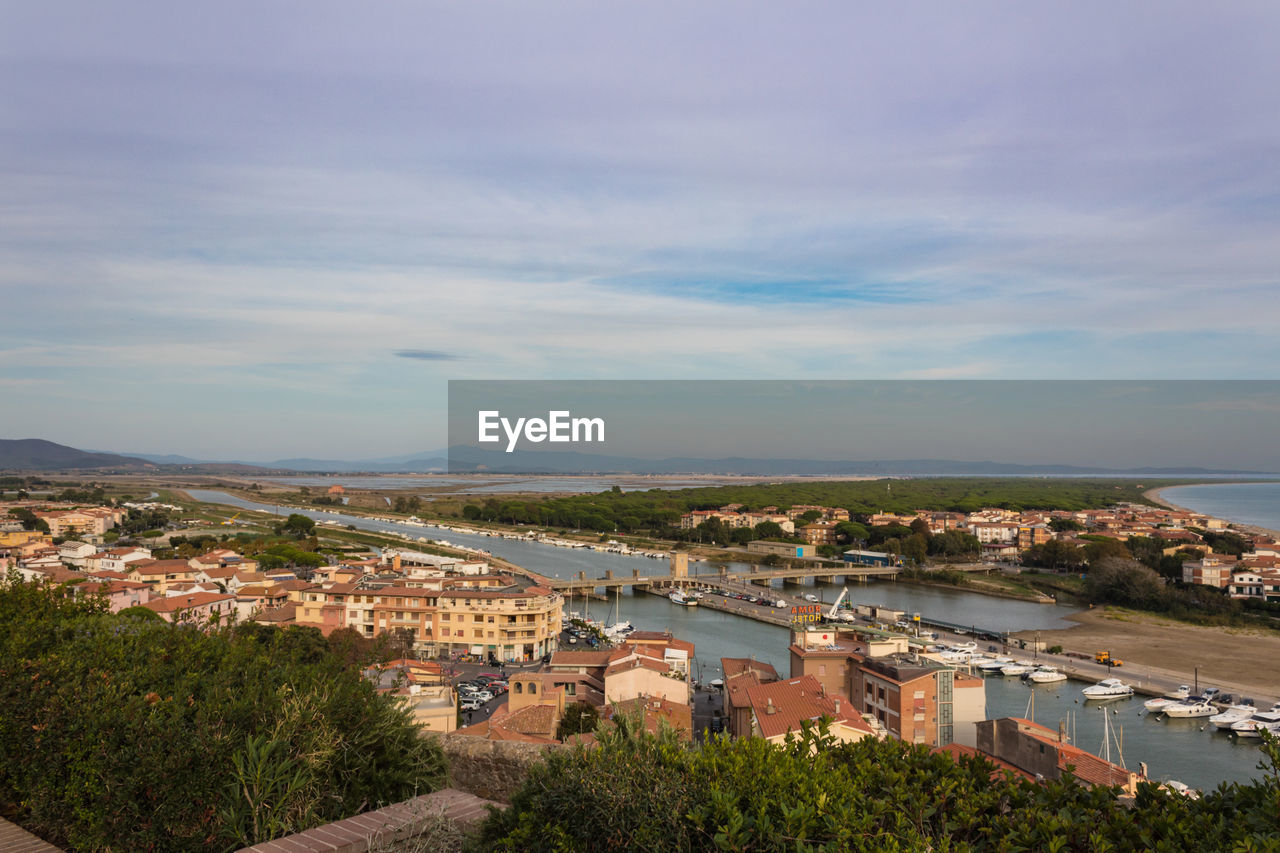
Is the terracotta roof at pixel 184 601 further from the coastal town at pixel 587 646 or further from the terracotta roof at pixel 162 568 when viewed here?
the terracotta roof at pixel 162 568

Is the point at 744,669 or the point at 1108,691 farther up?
the point at 744,669

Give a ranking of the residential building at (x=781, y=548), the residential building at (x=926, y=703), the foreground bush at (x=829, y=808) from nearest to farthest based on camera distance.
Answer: the foreground bush at (x=829, y=808)
the residential building at (x=926, y=703)
the residential building at (x=781, y=548)

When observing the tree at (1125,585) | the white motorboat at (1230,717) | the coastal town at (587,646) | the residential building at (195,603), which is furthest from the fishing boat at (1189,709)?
the residential building at (195,603)

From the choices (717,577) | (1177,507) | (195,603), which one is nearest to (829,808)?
(195,603)

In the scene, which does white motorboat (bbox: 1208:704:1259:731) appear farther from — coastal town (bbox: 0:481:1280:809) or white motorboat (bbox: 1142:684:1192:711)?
white motorboat (bbox: 1142:684:1192:711)

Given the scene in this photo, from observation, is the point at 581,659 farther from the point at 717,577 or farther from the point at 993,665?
the point at 717,577

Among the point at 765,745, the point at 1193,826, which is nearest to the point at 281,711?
the point at 765,745
